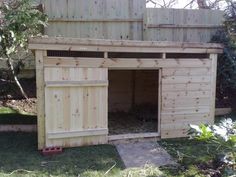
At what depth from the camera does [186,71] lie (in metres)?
6.21

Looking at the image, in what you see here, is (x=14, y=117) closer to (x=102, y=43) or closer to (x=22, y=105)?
(x=22, y=105)

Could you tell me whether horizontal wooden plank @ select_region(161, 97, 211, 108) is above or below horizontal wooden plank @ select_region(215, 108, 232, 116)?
above

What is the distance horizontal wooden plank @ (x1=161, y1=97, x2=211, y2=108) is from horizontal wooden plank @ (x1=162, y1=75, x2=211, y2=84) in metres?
0.33

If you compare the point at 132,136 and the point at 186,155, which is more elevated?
the point at 132,136

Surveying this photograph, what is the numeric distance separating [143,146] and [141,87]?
2896 millimetres

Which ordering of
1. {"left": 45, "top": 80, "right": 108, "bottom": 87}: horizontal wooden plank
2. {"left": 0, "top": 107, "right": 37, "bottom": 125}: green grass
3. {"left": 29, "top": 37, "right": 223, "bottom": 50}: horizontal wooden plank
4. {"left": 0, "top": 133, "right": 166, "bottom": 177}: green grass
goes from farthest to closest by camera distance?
{"left": 0, "top": 107, "right": 37, "bottom": 125}: green grass < {"left": 45, "top": 80, "right": 108, "bottom": 87}: horizontal wooden plank < {"left": 29, "top": 37, "right": 223, "bottom": 50}: horizontal wooden plank < {"left": 0, "top": 133, "right": 166, "bottom": 177}: green grass

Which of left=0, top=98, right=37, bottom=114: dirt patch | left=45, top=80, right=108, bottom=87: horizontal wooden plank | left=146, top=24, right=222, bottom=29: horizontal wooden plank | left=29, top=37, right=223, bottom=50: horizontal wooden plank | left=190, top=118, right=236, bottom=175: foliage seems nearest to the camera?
left=190, top=118, right=236, bottom=175: foliage

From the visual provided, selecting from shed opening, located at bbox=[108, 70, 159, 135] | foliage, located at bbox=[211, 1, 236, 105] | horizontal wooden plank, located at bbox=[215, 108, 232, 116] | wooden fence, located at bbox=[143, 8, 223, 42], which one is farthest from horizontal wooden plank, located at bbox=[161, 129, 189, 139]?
wooden fence, located at bbox=[143, 8, 223, 42]

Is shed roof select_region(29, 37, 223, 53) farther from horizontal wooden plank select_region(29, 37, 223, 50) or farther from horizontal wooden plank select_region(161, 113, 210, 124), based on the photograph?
horizontal wooden plank select_region(161, 113, 210, 124)

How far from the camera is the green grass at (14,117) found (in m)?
6.80

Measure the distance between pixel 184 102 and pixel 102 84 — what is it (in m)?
1.64

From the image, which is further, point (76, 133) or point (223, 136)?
point (76, 133)

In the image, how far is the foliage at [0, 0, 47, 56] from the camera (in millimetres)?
6004

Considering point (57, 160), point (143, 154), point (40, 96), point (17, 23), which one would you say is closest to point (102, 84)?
point (40, 96)
